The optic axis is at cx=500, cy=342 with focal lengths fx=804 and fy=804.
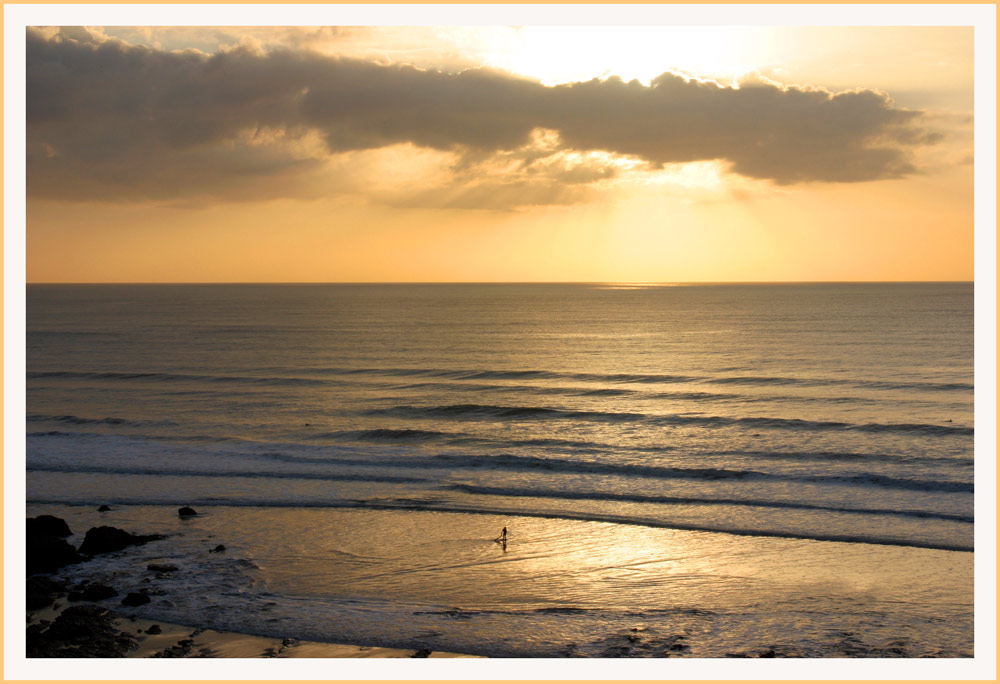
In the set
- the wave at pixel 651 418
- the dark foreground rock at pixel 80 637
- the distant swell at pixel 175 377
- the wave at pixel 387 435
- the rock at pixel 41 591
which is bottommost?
the dark foreground rock at pixel 80 637

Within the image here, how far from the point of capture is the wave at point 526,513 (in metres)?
16.6

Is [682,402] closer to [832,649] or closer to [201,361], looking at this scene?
[832,649]

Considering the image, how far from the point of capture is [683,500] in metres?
19.9

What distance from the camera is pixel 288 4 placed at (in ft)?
31.5

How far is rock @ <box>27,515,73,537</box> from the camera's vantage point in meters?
15.6

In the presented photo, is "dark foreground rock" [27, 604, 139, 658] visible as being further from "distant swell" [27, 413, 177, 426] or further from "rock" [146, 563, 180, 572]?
"distant swell" [27, 413, 177, 426]

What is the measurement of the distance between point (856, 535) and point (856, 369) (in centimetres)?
3070

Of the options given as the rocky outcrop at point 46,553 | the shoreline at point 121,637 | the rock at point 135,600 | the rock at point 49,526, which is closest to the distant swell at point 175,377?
the rock at point 49,526

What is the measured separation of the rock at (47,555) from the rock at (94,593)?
1503 millimetres

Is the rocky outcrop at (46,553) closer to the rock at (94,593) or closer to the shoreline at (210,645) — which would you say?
the rock at (94,593)

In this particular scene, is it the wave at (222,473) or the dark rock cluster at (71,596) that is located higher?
the wave at (222,473)

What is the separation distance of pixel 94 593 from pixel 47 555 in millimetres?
2084

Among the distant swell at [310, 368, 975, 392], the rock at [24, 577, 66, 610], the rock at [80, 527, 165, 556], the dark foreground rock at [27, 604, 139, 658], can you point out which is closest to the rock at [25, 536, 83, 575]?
the rock at [80, 527, 165, 556]

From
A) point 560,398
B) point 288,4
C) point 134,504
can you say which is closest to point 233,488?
point 134,504
